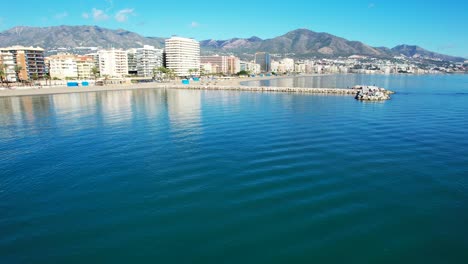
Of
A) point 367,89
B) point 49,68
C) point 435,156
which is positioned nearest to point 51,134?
point 435,156

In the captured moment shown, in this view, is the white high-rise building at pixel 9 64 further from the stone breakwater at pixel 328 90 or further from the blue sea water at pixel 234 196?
the blue sea water at pixel 234 196

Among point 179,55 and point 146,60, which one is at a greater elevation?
point 179,55

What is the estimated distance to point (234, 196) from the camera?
51.8ft

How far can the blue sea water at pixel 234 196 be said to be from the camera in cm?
1159

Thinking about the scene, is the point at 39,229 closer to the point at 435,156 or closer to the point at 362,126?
the point at 435,156

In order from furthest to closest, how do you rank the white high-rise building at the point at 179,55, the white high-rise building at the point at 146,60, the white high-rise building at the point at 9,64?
1. the white high-rise building at the point at 179,55
2. the white high-rise building at the point at 146,60
3. the white high-rise building at the point at 9,64

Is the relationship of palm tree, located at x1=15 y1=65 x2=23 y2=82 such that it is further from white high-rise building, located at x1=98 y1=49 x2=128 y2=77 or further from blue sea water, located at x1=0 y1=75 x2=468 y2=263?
blue sea water, located at x1=0 y1=75 x2=468 y2=263

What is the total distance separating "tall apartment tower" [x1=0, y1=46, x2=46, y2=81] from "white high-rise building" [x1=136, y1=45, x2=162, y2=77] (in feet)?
165

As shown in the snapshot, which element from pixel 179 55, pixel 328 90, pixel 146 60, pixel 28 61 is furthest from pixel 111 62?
pixel 328 90

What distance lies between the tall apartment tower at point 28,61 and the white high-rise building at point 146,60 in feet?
165

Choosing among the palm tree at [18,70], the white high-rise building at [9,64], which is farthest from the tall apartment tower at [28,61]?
the white high-rise building at [9,64]

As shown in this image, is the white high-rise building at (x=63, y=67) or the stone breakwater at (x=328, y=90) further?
the white high-rise building at (x=63, y=67)

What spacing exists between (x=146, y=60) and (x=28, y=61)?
56.6 m

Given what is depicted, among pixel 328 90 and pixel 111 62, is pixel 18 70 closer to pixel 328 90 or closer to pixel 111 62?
pixel 111 62
